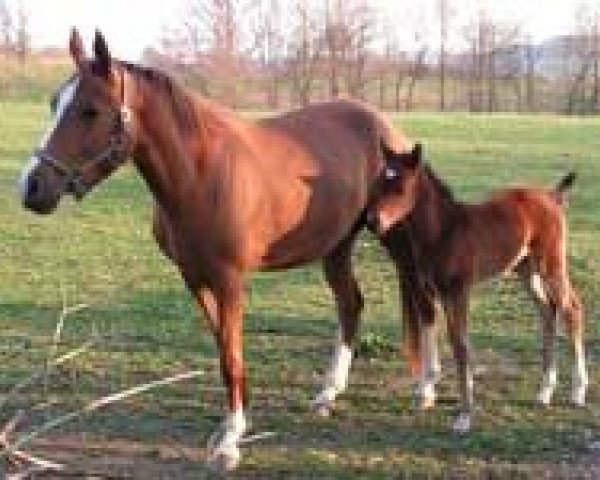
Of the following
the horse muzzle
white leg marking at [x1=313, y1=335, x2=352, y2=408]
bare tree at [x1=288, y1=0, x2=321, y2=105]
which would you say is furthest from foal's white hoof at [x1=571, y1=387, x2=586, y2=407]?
bare tree at [x1=288, y1=0, x2=321, y2=105]

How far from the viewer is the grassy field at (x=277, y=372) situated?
5207 millimetres

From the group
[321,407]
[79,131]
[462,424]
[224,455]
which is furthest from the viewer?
[321,407]

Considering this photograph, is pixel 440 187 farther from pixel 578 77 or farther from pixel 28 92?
pixel 578 77

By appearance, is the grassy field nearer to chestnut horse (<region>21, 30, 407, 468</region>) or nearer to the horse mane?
chestnut horse (<region>21, 30, 407, 468</region>)

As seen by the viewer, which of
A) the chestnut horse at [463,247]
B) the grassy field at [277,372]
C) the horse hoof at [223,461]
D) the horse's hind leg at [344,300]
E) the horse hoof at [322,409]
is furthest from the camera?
the horse's hind leg at [344,300]

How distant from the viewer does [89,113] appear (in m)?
4.59

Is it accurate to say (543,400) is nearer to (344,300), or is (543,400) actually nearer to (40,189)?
(344,300)

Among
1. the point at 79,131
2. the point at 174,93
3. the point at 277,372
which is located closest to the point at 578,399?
the point at 277,372

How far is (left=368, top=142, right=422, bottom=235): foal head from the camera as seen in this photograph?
5805 millimetres

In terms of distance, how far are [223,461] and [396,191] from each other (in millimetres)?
1775

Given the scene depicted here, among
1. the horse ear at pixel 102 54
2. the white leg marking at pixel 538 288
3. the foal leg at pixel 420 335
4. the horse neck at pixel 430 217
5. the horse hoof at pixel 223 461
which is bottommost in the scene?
the horse hoof at pixel 223 461

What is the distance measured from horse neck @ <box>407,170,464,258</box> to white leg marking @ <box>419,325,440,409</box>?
0.56 meters

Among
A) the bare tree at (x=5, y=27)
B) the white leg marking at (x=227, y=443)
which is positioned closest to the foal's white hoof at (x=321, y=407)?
the white leg marking at (x=227, y=443)

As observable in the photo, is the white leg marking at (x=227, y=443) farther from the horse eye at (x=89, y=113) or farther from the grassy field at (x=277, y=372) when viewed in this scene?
the horse eye at (x=89, y=113)
